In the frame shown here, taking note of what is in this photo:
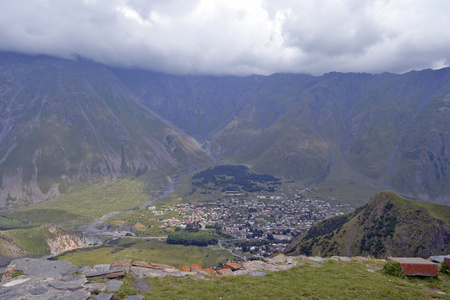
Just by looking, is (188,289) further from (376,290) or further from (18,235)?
(18,235)

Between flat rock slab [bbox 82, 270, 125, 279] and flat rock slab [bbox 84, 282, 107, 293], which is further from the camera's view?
flat rock slab [bbox 82, 270, 125, 279]

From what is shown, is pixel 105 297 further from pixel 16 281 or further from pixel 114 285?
pixel 16 281

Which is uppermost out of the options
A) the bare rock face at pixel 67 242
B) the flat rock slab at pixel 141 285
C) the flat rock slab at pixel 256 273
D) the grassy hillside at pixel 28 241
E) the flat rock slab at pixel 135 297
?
the flat rock slab at pixel 135 297

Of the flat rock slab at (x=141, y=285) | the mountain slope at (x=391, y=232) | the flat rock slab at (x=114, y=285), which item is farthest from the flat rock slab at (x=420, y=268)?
the mountain slope at (x=391, y=232)

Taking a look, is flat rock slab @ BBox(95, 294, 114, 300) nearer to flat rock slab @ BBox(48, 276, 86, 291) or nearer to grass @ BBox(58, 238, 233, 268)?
flat rock slab @ BBox(48, 276, 86, 291)

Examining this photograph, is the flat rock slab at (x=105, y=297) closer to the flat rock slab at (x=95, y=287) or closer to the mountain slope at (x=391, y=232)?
the flat rock slab at (x=95, y=287)

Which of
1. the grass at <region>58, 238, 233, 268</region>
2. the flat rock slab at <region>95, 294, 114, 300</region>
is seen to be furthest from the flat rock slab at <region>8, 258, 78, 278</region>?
the grass at <region>58, 238, 233, 268</region>
